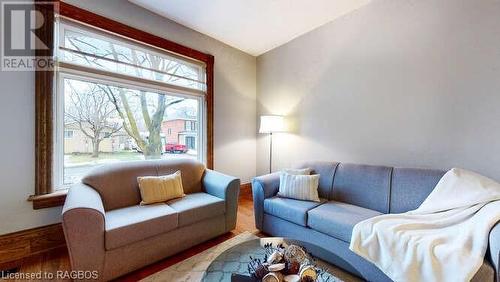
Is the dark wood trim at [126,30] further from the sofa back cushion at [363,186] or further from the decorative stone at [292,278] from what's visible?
the decorative stone at [292,278]

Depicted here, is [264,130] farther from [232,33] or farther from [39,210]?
[39,210]

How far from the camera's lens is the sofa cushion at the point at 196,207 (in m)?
2.00

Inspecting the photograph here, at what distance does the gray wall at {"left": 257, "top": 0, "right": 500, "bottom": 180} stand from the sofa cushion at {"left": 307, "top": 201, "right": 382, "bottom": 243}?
2.64 ft

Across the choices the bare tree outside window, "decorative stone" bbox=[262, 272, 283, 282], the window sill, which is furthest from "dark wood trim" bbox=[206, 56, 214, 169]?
"decorative stone" bbox=[262, 272, 283, 282]

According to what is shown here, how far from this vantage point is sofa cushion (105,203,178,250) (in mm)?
1601

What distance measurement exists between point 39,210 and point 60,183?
274 millimetres

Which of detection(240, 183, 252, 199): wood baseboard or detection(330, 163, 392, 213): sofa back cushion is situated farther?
detection(240, 183, 252, 199): wood baseboard

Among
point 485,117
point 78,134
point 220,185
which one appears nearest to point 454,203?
point 485,117

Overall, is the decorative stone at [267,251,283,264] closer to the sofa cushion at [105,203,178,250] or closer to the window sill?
the sofa cushion at [105,203,178,250]

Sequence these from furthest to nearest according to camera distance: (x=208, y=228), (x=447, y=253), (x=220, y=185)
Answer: (x=220, y=185) → (x=208, y=228) → (x=447, y=253)

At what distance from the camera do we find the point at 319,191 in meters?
2.48

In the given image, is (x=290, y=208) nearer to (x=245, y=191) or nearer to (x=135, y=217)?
(x=135, y=217)

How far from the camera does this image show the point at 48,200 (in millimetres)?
1943

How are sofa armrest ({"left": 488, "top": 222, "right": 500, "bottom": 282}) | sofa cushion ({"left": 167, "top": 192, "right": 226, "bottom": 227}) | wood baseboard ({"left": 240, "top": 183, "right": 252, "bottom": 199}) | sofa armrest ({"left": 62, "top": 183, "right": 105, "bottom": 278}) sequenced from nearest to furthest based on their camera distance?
sofa armrest ({"left": 488, "top": 222, "right": 500, "bottom": 282}), sofa armrest ({"left": 62, "top": 183, "right": 105, "bottom": 278}), sofa cushion ({"left": 167, "top": 192, "right": 226, "bottom": 227}), wood baseboard ({"left": 240, "top": 183, "right": 252, "bottom": 199})
